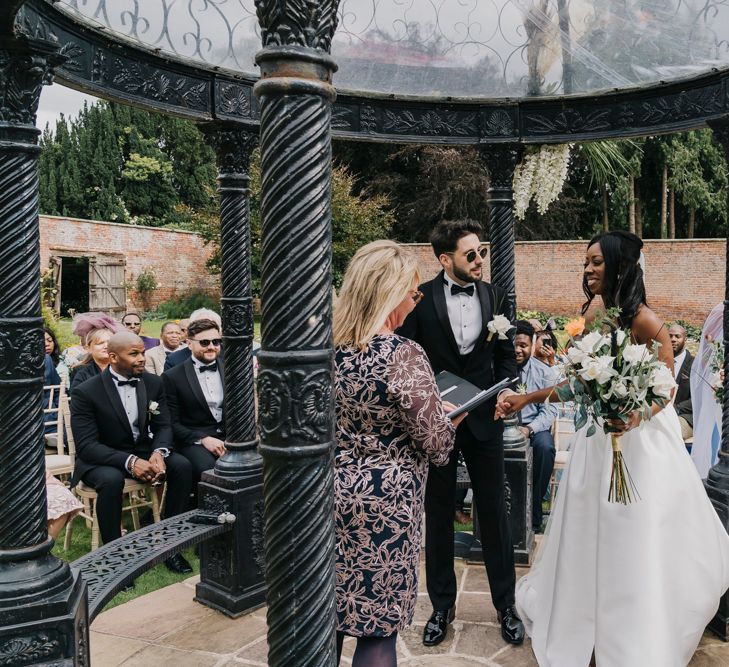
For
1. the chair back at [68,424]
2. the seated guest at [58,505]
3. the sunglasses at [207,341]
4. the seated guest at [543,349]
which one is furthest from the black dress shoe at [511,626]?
the chair back at [68,424]

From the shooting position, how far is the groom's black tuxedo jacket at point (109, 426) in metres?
5.73

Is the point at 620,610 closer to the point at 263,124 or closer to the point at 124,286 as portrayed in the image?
the point at 263,124

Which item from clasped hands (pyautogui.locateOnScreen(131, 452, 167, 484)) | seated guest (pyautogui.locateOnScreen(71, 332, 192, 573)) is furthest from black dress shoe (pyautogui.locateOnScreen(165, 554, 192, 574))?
clasped hands (pyautogui.locateOnScreen(131, 452, 167, 484))

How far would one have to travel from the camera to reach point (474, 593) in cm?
470

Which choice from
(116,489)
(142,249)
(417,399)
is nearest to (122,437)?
(116,489)

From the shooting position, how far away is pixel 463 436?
13.3ft

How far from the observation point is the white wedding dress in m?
3.49

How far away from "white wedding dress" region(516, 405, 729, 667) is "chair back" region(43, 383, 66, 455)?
4857 millimetres

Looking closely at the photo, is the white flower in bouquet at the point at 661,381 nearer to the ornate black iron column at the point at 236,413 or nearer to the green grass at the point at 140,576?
the ornate black iron column at the point at 236,413

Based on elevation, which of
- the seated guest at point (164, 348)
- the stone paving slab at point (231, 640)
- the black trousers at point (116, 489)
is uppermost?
the seated guest at point (164, 348)

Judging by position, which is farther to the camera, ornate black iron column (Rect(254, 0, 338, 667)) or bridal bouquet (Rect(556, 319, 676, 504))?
bridal bouquet (Rect(556, 319, 676, 504))

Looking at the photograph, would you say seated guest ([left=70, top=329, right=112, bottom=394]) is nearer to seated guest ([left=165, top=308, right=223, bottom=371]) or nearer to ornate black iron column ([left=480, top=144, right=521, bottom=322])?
seated guest ([left=165, top=308, right=223, bottom=371])

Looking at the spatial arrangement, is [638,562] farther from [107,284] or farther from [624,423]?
[107,284]

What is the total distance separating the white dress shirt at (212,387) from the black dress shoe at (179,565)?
132 centimetres
